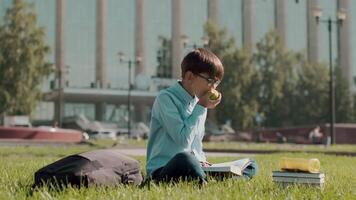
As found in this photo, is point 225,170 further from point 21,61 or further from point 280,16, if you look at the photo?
point 280,16

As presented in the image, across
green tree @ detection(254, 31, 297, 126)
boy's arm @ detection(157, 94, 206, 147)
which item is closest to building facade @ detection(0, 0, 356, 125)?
green tree @ detection(254, 31, 297, 126)

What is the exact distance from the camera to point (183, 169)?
460 centimetres

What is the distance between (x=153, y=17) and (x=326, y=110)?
2107cm

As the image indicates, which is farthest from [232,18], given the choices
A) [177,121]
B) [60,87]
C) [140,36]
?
[177,121]

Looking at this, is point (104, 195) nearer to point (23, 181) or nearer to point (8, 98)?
point (23, 181)

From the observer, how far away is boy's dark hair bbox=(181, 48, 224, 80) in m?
4.61

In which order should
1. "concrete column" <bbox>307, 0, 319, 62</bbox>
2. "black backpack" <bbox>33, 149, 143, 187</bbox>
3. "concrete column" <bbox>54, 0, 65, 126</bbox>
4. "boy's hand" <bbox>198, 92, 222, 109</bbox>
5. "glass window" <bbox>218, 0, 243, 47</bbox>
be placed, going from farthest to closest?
"concrete column" <bbox>307, 0, 319, 62</bbox> → "glass window" <bbox>218, 0, 243, 47</bbox> → "concrete column" <bbox>54, 0, 65, 126</bbox> → "boy's hand" <bbox>198, 92, 222, 109</bbox> → "black backpack" <bbox>33, 149, 143, 187</bbox>

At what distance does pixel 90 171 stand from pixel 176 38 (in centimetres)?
6186

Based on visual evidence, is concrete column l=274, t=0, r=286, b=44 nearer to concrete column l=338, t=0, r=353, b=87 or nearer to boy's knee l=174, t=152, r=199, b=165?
concrete column l=338, t=0, r=353, b=87

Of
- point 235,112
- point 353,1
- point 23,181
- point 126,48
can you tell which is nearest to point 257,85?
point 235,112

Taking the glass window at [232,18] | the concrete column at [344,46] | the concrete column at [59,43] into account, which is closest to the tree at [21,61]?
the concrete column at [59,43]

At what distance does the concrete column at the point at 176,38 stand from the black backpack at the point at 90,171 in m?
60.4

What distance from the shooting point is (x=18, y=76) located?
39.0 m

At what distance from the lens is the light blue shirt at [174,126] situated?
4.60 metres
